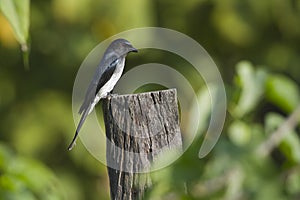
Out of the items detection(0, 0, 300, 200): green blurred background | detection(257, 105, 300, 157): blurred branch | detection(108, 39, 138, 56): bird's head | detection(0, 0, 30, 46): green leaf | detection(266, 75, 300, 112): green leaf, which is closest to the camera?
detection(0, 0, 30, 46): green leaf

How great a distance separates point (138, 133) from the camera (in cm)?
134

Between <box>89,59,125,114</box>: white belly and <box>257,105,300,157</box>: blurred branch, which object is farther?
<box>89,59,125,114</box>: white belly

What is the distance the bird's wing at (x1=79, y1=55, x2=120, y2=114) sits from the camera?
1.60 meters

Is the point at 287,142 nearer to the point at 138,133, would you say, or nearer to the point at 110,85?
the point at 138,133

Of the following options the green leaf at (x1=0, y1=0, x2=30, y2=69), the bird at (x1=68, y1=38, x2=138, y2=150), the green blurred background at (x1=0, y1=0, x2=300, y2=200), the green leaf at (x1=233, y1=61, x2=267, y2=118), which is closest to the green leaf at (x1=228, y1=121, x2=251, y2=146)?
the green leaf at (x1=233, y1=61, x2=267, y2=118)

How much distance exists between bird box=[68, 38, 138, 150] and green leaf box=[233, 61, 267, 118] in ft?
0.95

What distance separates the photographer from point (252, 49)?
478 centimetres

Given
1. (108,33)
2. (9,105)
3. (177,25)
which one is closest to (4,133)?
(9,105)

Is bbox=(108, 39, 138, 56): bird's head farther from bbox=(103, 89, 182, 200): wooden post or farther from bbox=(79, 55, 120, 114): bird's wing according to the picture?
bbox=(103, 89, 182, 200): wooden post

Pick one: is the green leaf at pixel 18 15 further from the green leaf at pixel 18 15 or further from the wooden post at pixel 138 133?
the wooden post at pixel 138 133

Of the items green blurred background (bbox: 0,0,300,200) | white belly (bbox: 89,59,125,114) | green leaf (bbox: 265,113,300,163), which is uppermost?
green blurred background (bbox: 0,0,300,200)

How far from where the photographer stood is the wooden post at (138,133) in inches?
52.7

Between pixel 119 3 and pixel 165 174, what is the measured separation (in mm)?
3090

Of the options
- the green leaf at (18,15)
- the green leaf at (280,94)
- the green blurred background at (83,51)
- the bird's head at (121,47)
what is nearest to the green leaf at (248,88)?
the green leaf at (280,94)
